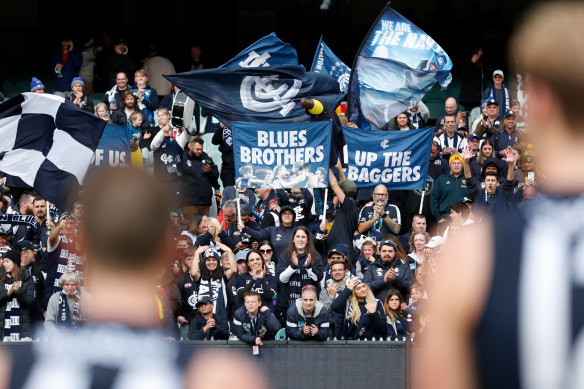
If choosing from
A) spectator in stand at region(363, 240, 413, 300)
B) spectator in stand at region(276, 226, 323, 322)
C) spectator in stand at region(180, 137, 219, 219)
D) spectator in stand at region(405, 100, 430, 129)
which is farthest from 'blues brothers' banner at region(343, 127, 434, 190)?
spectator in stand at region(276, 226, 323, 322)

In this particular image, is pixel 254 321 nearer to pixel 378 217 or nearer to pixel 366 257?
pixel 366 257

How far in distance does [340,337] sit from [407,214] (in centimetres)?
410

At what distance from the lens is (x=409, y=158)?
14492mm

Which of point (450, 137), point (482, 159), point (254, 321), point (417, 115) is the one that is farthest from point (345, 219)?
point (417, 115)

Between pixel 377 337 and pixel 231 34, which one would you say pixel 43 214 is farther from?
pixel 231 34

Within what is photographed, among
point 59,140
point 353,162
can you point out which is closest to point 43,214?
point 59,140

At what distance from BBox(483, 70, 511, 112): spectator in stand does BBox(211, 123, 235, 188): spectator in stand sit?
4.53m

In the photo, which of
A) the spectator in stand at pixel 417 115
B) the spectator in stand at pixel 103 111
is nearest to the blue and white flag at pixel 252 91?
the spectator in stand at pixel 103 111

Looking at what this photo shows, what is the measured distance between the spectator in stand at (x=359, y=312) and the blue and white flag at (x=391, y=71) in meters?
4.61

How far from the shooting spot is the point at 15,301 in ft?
38.3

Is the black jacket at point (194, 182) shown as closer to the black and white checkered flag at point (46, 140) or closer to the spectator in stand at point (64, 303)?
the black and white checkered flag at point (46, 140)

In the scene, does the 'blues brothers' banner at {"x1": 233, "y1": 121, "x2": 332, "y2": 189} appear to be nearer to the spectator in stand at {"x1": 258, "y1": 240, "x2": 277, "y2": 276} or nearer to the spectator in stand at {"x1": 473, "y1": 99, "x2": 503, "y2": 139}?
the spectator in stand at {"x1": 258, "y1": 240, "x2": 277, "y2": 276}

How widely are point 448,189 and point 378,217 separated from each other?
1.51m

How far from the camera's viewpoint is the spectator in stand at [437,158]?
15.4 m
